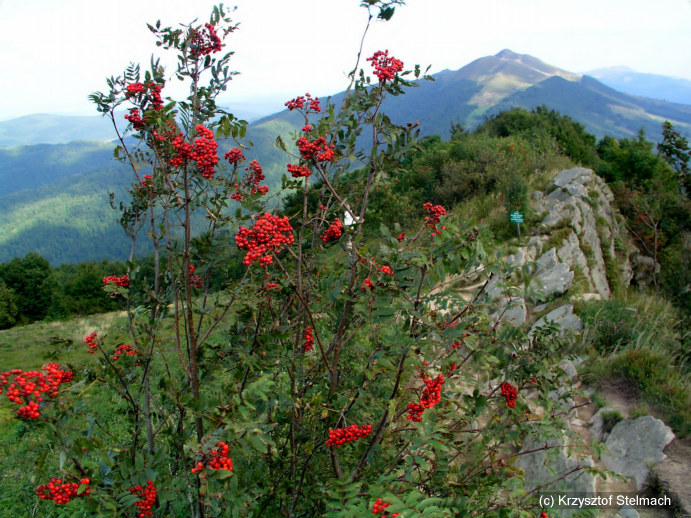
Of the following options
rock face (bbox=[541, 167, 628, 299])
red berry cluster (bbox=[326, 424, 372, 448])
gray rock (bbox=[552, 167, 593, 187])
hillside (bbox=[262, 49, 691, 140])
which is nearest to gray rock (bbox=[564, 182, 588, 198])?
rock face (bbox=[541, 167, 628, 299])

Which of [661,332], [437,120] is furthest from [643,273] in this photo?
[437,120]

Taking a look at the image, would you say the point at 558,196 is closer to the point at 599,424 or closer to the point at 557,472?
the point at 599,424

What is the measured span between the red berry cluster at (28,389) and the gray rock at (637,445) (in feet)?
15.9

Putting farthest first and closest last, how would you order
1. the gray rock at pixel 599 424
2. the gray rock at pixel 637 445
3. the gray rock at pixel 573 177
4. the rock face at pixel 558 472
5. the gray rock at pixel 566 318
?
the gray rock at pixel 573 177
the gray rock at pixel 566 318
the gray rock at pixel 599 424
the gray rock at pixel 637 445
the rock face at pixel 558 472

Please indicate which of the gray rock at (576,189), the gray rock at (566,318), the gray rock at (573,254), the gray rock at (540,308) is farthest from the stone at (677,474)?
the gray rock at (576,189)

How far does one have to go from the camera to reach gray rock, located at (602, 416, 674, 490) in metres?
3.94

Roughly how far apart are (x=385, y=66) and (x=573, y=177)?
11.8 metres

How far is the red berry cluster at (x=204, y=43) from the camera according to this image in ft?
7.60

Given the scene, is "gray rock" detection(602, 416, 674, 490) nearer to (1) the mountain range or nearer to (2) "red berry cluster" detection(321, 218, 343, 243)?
(2) "red berry cluster" detection(321, 218, 343, 243)

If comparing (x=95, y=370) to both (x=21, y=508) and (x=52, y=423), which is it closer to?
(x=52, y=423)

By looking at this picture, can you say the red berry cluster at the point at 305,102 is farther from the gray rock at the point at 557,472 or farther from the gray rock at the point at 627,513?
the gray rock at the point at 627,513

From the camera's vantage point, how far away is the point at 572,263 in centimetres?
876

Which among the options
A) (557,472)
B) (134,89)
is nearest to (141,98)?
(134,89)

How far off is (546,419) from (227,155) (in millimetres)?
2646
